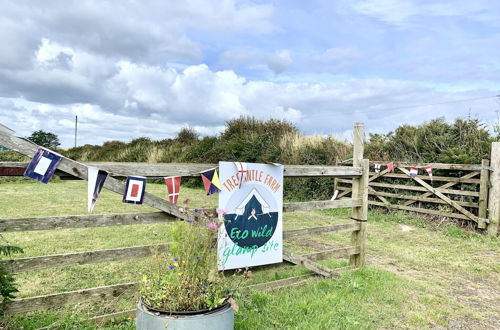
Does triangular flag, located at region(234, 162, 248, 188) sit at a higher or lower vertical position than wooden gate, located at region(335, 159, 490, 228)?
higher

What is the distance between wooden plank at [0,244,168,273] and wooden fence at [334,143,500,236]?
839 cm

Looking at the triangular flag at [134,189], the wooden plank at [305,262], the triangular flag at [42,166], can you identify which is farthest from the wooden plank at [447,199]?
the triangular flag at [42,166]

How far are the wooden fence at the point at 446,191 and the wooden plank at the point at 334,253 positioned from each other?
5.25m

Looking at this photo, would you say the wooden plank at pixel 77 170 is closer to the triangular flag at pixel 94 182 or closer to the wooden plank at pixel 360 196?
the triangular flag at pixel 94 182

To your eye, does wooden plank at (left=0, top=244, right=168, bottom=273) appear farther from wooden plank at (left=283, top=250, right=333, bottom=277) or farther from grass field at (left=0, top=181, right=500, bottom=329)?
wooden plank at (left=283, top=250, right=333, bottom=277)

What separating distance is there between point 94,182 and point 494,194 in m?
9.17

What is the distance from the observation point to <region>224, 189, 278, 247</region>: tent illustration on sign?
429cm

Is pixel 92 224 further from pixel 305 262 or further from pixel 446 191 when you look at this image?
pixel 446 191

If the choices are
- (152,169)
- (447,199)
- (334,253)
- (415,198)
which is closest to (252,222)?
(152,169)

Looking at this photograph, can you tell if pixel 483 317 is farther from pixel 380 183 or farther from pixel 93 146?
pixel 93 146

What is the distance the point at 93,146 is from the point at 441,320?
32580 millimetres

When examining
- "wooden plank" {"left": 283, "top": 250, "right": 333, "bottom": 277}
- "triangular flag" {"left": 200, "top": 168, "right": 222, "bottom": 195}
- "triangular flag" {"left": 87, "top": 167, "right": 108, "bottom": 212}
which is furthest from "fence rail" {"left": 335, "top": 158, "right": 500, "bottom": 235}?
"triangular flag" {"left": 87, "top": 167, "right": 108, "bottom": 212}

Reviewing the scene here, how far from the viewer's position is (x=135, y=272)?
18.7ft

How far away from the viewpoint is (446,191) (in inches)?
395
